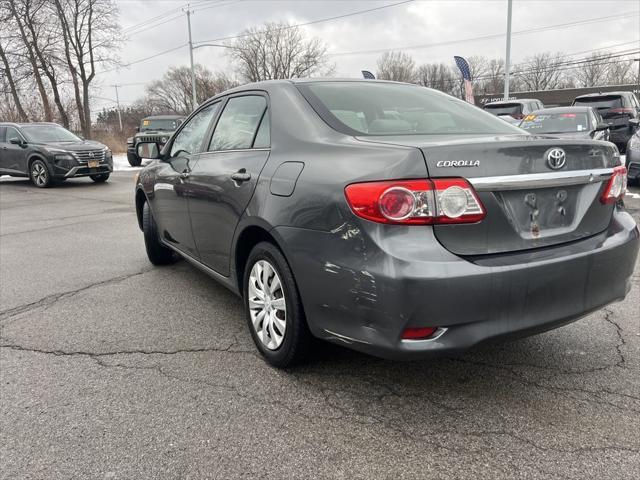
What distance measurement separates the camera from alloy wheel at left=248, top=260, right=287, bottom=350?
2738mm

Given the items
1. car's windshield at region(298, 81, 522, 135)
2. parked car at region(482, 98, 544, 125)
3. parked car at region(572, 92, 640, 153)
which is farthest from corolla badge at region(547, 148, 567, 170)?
parked car at region(482, 98, 544, 125)

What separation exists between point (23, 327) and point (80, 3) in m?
30.1

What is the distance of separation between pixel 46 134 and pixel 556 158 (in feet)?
47.3

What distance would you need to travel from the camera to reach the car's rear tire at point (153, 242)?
16.2ft

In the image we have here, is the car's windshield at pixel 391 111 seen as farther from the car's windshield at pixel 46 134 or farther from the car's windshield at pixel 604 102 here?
the car's windshield at pixel 604 102

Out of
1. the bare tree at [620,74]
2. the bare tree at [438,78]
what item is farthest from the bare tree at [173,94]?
the bare tree at [620,74]

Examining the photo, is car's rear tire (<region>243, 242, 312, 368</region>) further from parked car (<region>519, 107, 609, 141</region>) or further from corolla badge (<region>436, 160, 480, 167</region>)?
parked car (<region>519, 107, 609, 141</region>)

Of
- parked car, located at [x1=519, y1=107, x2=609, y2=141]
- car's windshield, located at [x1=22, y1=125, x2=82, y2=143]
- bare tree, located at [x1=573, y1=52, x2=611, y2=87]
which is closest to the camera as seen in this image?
parked car, located at [x1=519, y1=107, x2=609, y2=141]

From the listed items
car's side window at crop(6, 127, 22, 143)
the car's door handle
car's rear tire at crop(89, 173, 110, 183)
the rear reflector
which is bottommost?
car's rear tire at crop(89, 173, 110, 183)

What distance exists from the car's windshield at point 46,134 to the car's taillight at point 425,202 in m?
13.7

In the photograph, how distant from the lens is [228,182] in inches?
122

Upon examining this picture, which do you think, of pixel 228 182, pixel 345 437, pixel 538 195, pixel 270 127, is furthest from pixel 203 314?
pixel 538 195

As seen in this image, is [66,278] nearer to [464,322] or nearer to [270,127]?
[270,127]

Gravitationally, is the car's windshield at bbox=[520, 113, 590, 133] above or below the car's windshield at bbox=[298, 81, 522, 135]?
below
